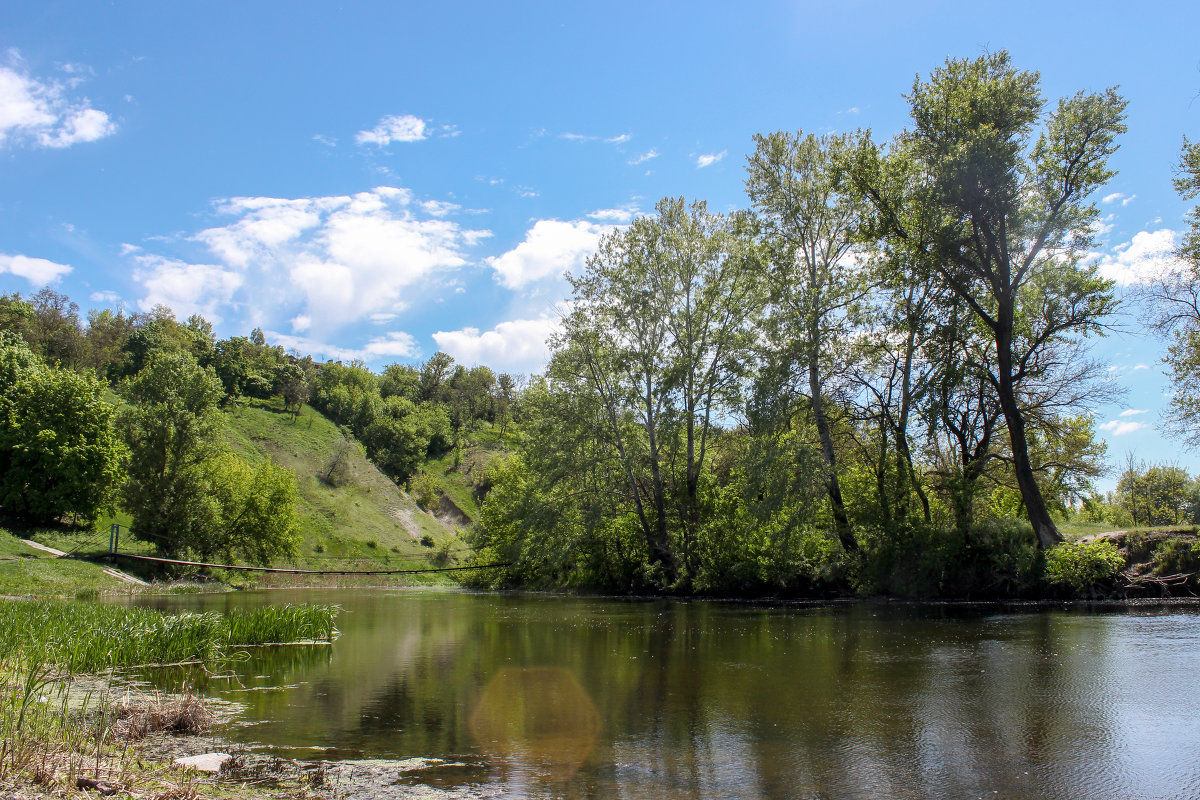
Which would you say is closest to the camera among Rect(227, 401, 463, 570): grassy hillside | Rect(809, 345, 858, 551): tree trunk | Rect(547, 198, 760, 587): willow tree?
Rect(809, 345, 858, 551): tree trunk

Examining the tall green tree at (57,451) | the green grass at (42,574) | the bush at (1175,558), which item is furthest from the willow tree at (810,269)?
the tall green tree at (57,451)

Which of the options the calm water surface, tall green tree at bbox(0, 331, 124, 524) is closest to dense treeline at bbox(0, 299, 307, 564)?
tall green tree at bbox(0, 331, 124, 524)

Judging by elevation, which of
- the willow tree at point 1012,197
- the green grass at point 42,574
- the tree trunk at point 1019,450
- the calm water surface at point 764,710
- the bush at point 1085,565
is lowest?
the green grass at point 42,574

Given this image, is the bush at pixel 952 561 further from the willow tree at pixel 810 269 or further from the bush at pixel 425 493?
the bush at pixel 425 493

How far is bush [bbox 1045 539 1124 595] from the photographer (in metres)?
20.4

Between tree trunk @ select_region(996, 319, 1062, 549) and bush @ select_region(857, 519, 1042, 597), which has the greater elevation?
tree trunk @ select_region(996, 319, 1062, 549)

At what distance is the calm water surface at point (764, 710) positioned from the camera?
5883mm

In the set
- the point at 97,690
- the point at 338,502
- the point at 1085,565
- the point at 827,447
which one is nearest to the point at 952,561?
the point at 1085,565

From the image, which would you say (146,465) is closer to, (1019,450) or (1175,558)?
(1019,450)

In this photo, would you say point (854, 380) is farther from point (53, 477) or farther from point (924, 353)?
point (53, 477)

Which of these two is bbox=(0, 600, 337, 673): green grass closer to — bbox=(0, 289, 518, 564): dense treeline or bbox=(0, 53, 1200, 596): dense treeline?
bbox=(0, 53, 1200, 596): dense treeline

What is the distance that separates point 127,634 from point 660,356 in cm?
2686

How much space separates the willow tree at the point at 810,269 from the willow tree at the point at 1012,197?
375cm

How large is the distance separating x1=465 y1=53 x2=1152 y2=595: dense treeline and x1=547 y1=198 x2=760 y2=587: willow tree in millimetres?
112
